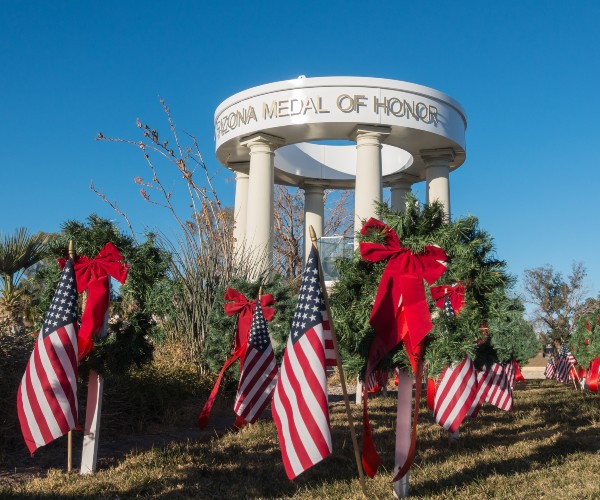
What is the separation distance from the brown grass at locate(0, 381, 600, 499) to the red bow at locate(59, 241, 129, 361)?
155 centimetres

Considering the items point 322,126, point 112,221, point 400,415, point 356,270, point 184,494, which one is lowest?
point 184,494

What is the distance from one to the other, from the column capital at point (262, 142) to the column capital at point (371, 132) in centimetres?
248

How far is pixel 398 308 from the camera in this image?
623 centimetres

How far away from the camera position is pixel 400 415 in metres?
6.34

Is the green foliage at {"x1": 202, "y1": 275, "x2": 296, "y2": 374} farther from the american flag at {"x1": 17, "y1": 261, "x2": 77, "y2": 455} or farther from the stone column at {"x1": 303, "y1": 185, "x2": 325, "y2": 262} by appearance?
the stone column at {"x1": 303, "y1": 185, "x2": 325, "y2": 262}

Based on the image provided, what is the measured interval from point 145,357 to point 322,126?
11.6 metres

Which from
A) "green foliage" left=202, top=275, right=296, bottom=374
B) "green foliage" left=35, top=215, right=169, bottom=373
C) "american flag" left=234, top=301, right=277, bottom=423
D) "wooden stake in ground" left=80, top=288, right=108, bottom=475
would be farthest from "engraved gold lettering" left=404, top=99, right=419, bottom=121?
"wooden stake in ground" left=80, top=288, right=108, bottom=475

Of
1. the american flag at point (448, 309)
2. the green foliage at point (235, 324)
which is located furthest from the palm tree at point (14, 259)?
the american flag at point (448, 309)

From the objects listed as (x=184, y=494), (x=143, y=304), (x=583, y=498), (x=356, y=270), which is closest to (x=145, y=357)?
(x=143, y=304)

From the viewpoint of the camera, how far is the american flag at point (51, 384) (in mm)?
6621

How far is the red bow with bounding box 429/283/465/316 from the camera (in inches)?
267

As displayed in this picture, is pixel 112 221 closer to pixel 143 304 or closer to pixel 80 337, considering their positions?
pixel 143 304

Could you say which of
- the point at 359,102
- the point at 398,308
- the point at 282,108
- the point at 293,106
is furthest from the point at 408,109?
the point at 398,308

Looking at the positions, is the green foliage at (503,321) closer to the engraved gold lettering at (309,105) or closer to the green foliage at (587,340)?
the green foliage at (587,340)
